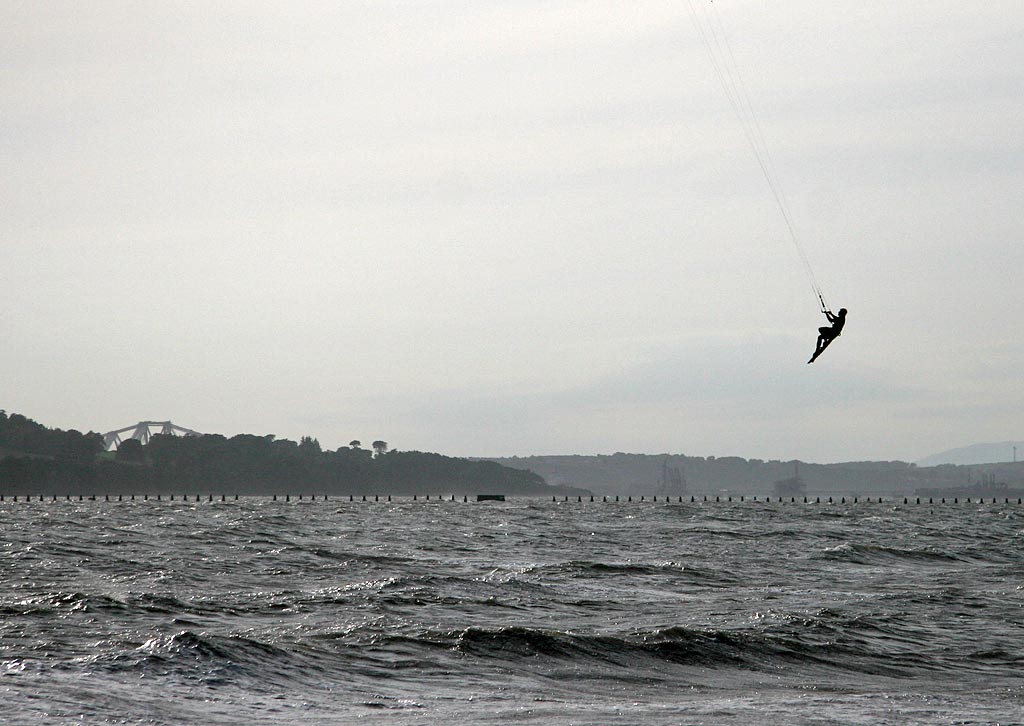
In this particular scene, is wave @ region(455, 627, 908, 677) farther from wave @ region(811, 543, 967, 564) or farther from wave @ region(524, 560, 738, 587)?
wave @ region(811, 543, 967, 564)

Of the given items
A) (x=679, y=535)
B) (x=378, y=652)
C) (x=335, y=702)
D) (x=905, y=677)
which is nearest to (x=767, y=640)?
(x=905, y=677)

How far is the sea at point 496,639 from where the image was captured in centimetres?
1867

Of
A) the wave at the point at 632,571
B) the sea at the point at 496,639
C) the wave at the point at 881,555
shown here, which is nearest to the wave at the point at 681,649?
the sea at the point at 496,639

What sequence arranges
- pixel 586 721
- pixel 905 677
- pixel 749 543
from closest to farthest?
pixel 586 721 < pixel 905 677 < pixel 749 543

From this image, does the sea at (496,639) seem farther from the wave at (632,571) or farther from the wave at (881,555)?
the wave at (881,555)

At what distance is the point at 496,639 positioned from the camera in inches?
996

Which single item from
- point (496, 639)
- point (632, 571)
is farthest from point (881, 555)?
point (496, 639)

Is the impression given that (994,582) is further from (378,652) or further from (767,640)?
(378,652)

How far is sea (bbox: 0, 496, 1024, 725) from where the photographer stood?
18672mm

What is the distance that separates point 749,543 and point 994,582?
73.7 feet

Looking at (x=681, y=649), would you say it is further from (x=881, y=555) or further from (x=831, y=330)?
(x=881, y=555)

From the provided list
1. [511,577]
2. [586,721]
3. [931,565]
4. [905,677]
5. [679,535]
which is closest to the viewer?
[586,721]

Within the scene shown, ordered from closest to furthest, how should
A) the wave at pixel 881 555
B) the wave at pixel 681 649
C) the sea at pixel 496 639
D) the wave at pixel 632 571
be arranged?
the sea at pixel 496 639 → the wave at pixel 681 649 → the wave at pixel 632 571 → the wave at pixel 881 555

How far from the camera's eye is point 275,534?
6334 cm
